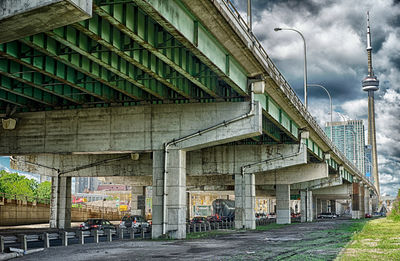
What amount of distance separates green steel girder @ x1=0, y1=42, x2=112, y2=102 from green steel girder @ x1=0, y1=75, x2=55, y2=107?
3813 millimetres

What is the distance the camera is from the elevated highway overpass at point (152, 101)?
2119 cm

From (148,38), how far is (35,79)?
355 inches

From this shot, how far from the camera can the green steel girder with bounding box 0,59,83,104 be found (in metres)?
25.1

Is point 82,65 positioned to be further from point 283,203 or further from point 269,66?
point 283,203

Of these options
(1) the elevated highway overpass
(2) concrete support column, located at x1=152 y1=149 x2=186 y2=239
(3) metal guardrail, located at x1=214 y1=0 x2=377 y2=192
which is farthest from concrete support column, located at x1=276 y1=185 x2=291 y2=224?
(2) concrete support column, located at x1=152 y1=149 x2=186 y2=239

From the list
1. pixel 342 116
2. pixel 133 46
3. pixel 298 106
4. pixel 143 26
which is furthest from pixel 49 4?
pixel 342 116

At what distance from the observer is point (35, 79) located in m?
27.7

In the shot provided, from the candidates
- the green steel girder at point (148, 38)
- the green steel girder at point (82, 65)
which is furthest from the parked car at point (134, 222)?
the green steel girder at point (148, 38)

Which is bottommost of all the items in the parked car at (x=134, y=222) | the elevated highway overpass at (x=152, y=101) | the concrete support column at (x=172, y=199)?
the parked car at (x=134, y=222)

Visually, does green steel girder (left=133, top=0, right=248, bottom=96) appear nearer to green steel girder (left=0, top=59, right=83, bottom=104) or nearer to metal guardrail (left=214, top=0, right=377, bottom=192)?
metal guardrail (left=214, top=0, right=377, bottom=192)

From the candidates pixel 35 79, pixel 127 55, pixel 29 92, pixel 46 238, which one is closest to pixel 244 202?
pixel 29 92

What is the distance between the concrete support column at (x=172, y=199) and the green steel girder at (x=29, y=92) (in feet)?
28.4

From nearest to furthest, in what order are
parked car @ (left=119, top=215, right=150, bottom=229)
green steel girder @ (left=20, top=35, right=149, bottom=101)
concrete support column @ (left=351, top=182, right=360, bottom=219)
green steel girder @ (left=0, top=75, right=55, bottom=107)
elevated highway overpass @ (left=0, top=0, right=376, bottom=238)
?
elevated highway overpass @ (left=0, top=0, right=376, bottom=238)
green steel girder @ (left=20, top=35, right=149, bottom=101)
green steel girder @ (left=0, top=75, right=55, bottom=107)
parked car @ (left=119, top=215, right=150, bottom=229)
concrete support column @ (left=351, top=182, right=360, bottom=219)

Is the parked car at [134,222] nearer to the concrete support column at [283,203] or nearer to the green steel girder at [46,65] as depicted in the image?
the concrete support column at [283,203]
